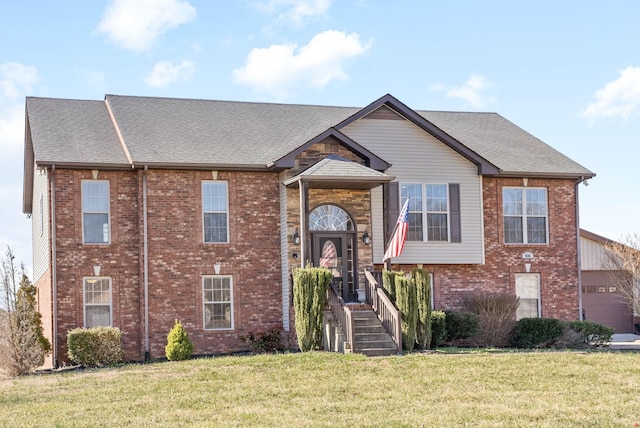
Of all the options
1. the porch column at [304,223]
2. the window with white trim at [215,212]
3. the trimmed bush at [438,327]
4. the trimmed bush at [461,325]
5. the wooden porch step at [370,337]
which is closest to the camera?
the wooden porch step at [370,337]

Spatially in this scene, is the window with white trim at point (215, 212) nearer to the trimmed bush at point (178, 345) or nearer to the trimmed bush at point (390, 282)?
the trimmed bush at point (178, 345)

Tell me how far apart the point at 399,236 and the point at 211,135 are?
7121 mm

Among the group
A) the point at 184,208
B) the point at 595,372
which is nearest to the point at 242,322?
the point at 184,208

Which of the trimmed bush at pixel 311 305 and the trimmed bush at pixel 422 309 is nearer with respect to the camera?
the trimmed bush at pixel 311 305

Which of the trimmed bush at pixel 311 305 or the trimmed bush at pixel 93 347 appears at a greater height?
the trimmed bush at pixel 311 305

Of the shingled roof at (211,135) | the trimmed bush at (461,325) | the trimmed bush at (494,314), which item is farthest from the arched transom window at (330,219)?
the trimmed bush at (494,314)

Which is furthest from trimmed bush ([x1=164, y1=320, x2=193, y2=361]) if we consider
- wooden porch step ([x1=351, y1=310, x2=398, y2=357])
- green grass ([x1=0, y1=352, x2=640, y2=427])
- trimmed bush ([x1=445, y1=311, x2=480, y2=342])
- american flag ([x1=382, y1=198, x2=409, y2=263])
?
trimmed bush ([x1=445, y1=311, x2=480, y2=342])

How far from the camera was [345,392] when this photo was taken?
17438mm

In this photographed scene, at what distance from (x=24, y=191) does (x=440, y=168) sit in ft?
48.3

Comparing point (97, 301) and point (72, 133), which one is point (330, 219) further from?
point (72, 133)

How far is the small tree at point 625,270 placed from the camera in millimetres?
32188

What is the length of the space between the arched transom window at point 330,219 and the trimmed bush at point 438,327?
3691mm

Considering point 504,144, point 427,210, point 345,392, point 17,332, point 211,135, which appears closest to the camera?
point 345,392

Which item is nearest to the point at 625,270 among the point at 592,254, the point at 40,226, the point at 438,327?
the point at 592,254
